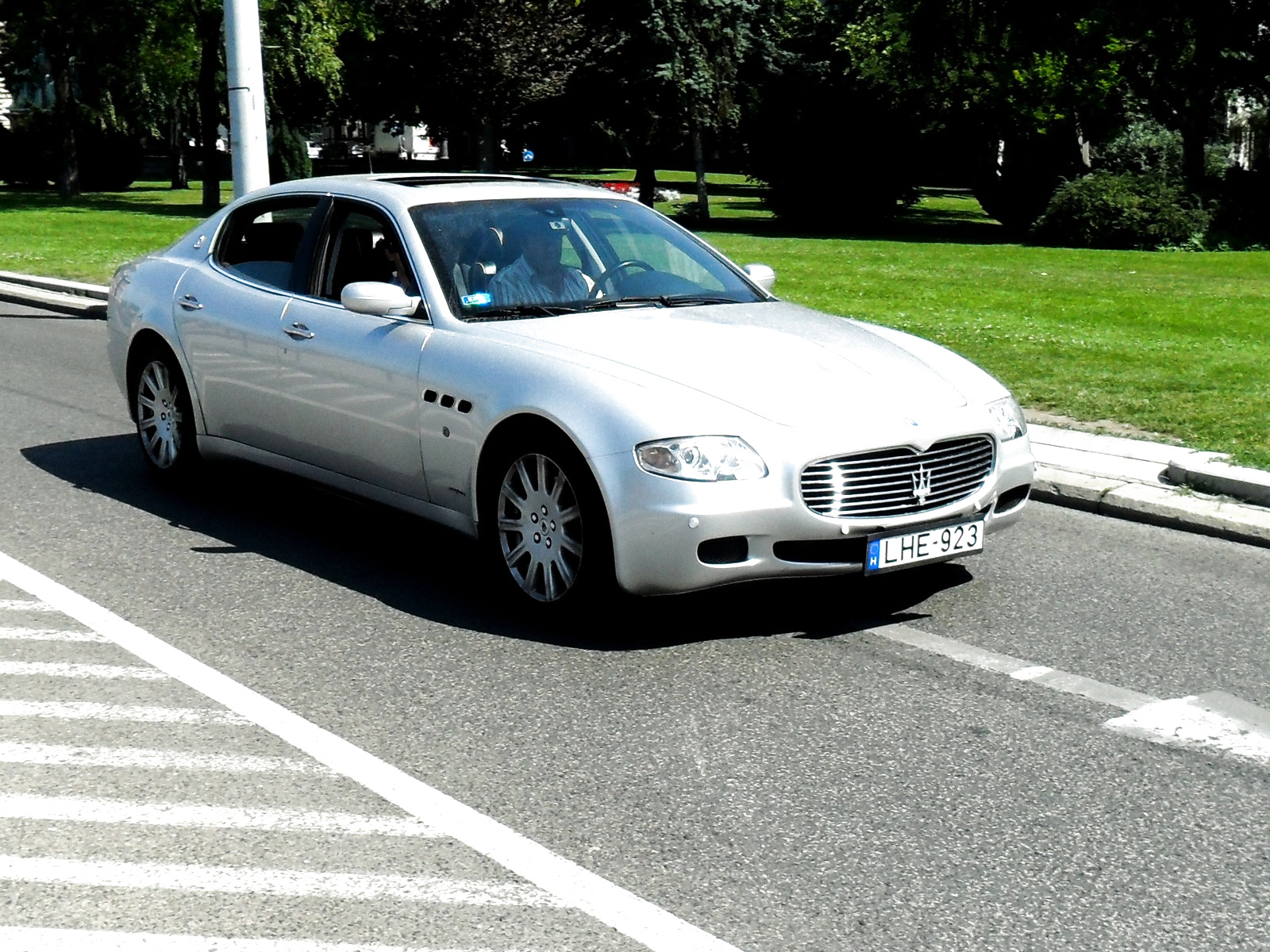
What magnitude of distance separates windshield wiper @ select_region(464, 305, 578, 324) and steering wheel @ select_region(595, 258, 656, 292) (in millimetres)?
276

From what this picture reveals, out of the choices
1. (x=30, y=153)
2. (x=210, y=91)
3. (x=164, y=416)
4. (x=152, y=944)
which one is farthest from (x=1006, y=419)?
(x=30, y=153)

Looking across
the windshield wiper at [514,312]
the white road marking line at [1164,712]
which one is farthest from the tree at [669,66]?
the white road marking line at [1164,712]

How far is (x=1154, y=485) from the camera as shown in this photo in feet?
28.5

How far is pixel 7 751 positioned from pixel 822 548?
2.73 meters

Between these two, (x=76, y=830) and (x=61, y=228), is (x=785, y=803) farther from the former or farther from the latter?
(x=61, y=228)

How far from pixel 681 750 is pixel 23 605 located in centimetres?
297

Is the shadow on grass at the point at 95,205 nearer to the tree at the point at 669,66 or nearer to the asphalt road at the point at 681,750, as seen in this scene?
the tree at the point at 669,66

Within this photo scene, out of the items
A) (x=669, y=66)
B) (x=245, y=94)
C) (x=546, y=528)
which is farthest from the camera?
(x=669, y=66)

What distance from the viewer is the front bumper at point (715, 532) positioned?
225 inches

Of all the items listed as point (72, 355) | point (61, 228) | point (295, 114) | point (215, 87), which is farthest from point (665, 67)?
point (72, 355)

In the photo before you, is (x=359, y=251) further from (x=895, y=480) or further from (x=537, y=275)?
(x=895, y=480)

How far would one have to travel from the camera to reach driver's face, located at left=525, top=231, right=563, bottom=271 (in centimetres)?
709

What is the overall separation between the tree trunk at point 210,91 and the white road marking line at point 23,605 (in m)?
34.6

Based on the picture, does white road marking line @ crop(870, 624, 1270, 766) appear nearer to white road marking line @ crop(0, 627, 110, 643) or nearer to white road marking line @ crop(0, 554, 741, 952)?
white road marking line @ crop(0, 554, 741, 952)
